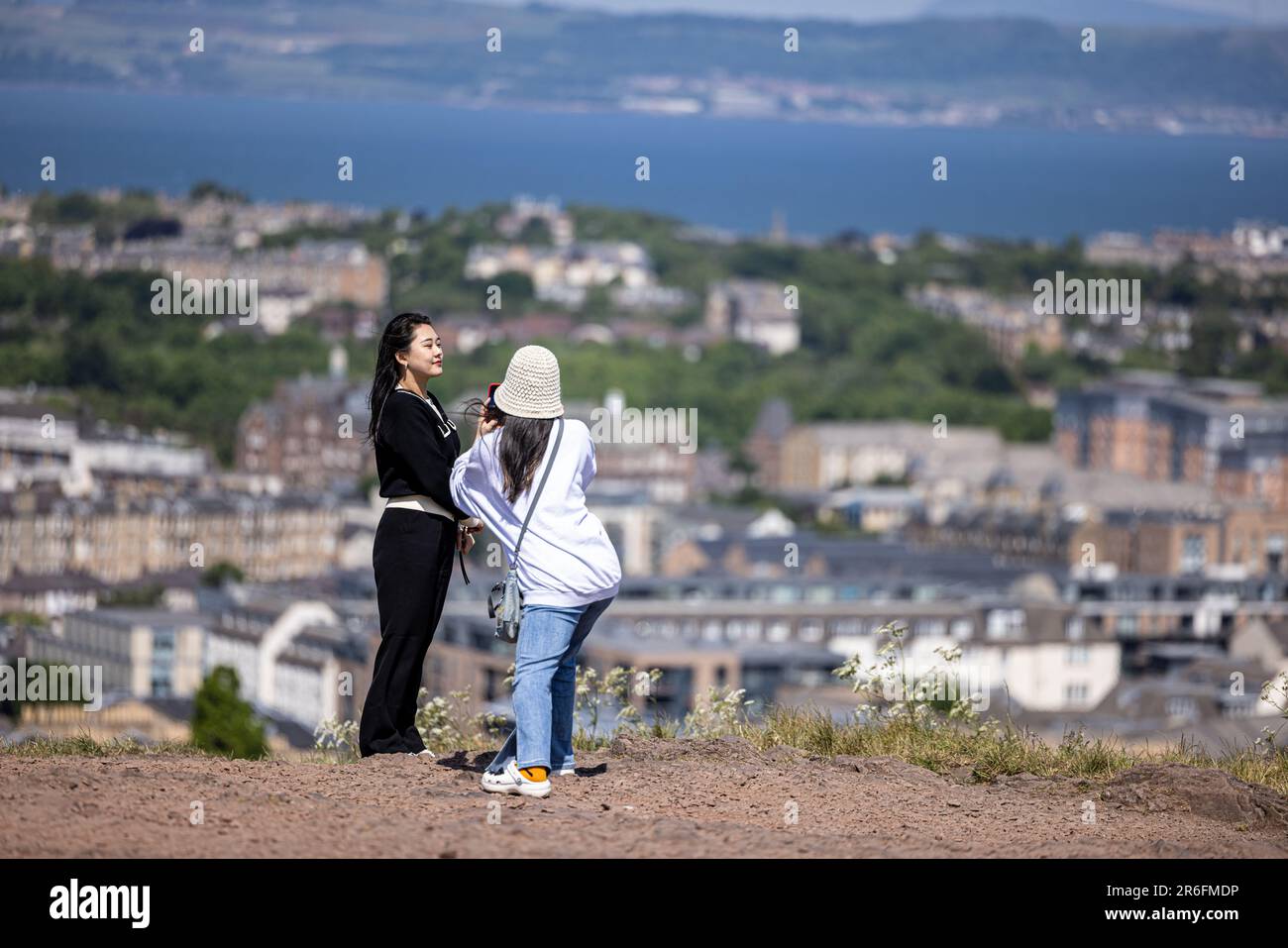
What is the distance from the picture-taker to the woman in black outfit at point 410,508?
7.91m

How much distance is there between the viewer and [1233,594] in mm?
67375

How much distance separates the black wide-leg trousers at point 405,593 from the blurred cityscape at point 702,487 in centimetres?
117

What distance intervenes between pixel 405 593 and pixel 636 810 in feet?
3.75

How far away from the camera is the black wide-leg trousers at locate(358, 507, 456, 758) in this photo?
26.2 feet

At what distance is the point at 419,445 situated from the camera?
7.89m

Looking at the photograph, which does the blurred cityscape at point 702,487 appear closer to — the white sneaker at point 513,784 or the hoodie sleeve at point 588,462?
the white sneaker at point 513,784

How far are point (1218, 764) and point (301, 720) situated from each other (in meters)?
42.4

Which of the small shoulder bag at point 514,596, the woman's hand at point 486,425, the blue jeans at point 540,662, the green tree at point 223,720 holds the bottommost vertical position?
the green tree at point 223,720

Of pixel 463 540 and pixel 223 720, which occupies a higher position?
pixel 463 540

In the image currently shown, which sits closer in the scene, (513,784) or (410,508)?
(513,784)

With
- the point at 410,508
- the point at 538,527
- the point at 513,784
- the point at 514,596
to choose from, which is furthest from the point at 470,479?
the point at 513,784

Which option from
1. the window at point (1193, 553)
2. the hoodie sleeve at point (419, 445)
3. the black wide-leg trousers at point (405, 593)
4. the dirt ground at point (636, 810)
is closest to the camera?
the dirt ground at point (636, 810)

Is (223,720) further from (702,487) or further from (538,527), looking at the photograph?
(702,487)

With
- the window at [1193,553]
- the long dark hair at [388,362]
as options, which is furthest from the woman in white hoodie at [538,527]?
the window at [1193,553]
